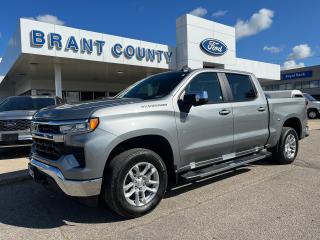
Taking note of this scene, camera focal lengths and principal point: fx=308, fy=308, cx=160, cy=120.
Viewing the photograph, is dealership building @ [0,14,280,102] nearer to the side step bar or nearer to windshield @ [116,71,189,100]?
windshield @ [116,71,189,100]

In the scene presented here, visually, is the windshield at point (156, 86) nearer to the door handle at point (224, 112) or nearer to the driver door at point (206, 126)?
the driver door at point (206, 126)

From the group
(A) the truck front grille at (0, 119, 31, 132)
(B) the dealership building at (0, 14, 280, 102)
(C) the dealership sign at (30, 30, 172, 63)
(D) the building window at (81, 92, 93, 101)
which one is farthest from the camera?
(D) the building window at (81, 92, 93, 101)

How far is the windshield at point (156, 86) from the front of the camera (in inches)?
178

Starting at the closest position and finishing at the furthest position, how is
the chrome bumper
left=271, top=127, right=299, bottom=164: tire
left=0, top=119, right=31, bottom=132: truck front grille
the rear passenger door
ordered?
the chrome bumper
the rear passenger door
left=271, top=127, right=299, bottom=164: tire
left=0, top=119, right=31, bottom=132: truck front grille

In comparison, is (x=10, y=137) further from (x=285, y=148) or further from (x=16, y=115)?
(x=285, y=148)

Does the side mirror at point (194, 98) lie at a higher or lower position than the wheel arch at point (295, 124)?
higher

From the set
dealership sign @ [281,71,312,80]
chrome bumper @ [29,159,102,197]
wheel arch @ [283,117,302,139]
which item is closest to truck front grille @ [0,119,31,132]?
chrome bumper @ [29,159,102,197]

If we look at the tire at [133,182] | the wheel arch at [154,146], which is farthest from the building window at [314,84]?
the tire at [133,182]

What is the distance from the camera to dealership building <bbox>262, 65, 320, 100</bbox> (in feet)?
188

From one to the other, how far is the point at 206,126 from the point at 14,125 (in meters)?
5.32

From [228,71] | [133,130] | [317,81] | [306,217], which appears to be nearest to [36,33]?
[228,71]

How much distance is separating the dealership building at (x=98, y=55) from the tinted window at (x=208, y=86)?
566 centimetres

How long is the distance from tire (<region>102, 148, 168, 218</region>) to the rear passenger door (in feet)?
5.66

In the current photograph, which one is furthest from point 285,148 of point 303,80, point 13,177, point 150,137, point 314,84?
point 303,80
